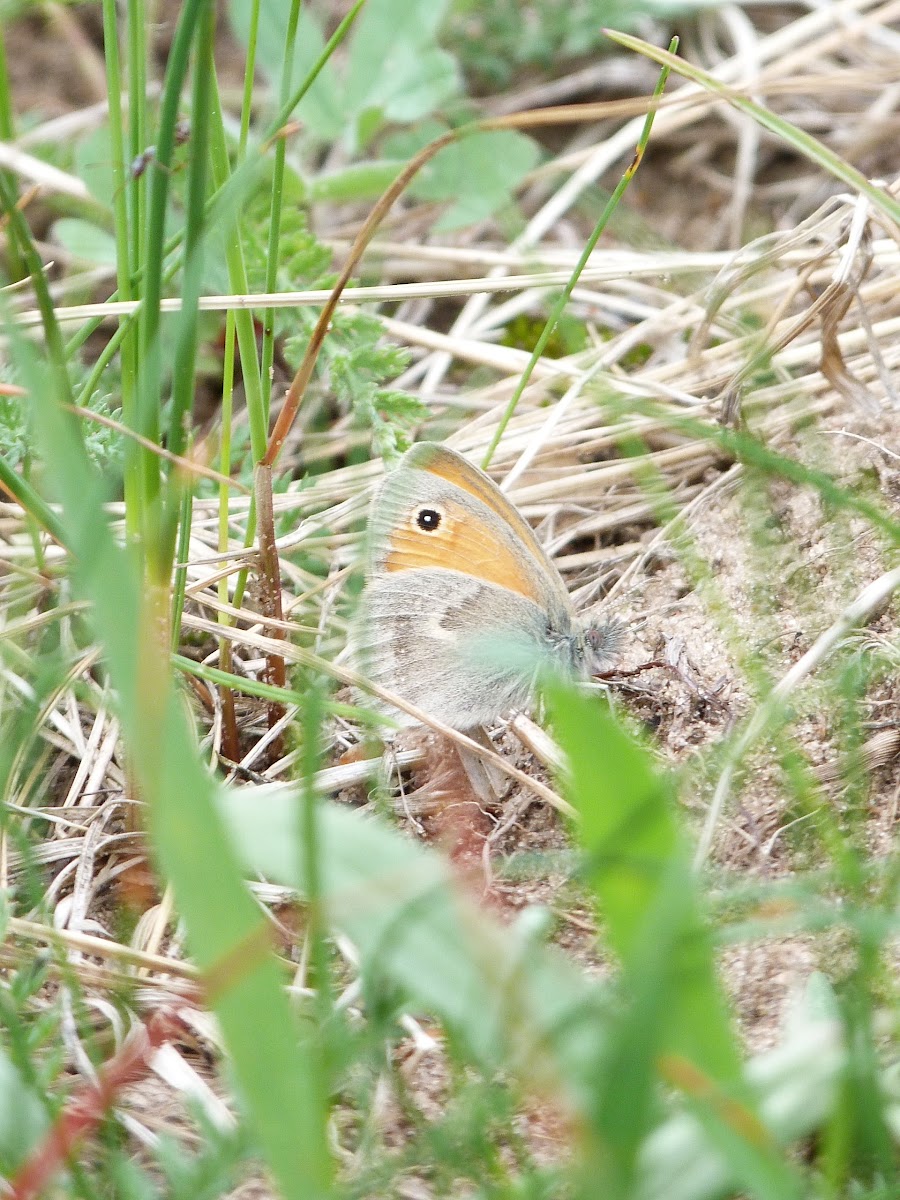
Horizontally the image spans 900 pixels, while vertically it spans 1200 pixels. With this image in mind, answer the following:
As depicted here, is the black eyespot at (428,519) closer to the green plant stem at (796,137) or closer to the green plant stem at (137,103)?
the green plant stem at (137,103)

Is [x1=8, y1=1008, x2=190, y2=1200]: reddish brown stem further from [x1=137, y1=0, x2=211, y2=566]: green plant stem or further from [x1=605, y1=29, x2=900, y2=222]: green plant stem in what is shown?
[x1=605, y1=29, x2=900, y2=222]: green plant stem

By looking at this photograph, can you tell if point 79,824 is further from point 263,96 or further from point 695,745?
point 263,96

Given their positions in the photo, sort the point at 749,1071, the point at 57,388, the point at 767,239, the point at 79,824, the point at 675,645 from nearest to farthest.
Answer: the point at 749,1071
the point at 57,388
the point at 79,824
the point at 675,645
the point at 767,239

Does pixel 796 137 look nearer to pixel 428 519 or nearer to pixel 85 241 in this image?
pixel 428 519

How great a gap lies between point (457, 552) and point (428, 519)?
0.28 ft

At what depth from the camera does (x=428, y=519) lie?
90.0 inches

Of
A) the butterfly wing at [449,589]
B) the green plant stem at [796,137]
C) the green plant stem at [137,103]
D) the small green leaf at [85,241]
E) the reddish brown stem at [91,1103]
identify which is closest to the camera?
the reddish brown stem at [91,1103]

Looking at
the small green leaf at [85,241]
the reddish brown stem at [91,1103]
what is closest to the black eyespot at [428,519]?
the reddish brown stem at [91,1103]

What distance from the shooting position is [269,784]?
6.88 ft

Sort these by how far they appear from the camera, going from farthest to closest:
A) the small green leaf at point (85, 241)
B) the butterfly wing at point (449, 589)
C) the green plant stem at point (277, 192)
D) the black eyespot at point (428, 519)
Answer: the small green leaf at point (85, 241)
the black eyespot at point (428, 519)
the butterfly wing at point (449, 589)
the green plant stem at point (277, 192)

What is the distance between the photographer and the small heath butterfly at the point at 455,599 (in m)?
2.16

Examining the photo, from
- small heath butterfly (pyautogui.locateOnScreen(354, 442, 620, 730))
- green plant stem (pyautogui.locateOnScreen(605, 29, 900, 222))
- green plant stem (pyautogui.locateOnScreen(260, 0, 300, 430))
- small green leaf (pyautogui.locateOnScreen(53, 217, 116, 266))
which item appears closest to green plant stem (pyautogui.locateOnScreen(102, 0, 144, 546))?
green plant stem (pyautogui.locateOnScreen(260, 0, 300, 430))

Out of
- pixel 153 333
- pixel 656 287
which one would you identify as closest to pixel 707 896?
pixel 153 333

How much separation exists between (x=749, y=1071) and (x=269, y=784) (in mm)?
1132
